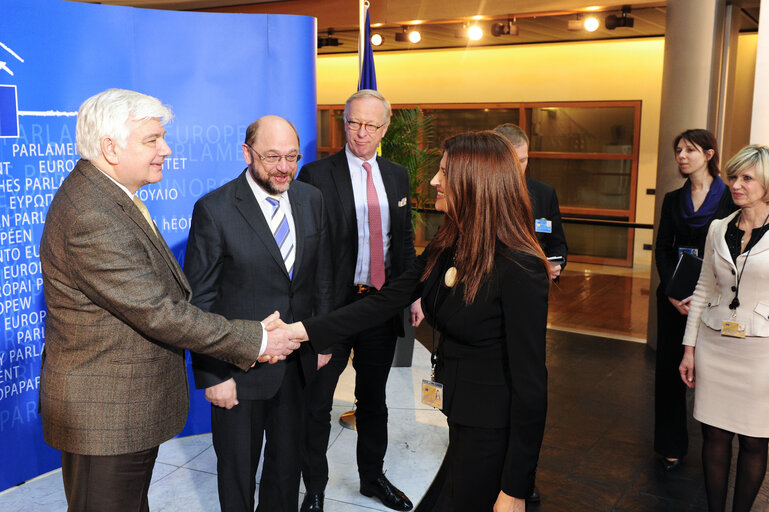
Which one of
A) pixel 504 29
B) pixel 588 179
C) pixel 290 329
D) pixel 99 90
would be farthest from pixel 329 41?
pixel 290 329

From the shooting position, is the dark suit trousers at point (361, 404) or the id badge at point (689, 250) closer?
the dark suit trousers at point (361, 404)

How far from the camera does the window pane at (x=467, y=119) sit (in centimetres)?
1195

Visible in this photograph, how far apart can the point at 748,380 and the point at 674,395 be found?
1.03m

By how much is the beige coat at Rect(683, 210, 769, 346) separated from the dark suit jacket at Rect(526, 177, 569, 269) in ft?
2.35

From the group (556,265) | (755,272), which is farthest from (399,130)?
(755,272)

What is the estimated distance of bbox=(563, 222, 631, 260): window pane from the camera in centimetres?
1115

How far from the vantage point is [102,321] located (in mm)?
1895

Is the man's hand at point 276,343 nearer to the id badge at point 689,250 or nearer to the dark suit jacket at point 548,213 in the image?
the dark suit jacket at point 548,213

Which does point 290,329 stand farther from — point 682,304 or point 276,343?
point 682,304

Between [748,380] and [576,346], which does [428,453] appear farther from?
[576,346]

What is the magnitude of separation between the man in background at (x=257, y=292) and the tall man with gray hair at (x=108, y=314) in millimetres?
365

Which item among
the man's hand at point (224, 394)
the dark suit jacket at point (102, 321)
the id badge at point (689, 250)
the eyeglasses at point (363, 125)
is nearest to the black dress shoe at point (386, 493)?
the man's hand at point (224, 394)

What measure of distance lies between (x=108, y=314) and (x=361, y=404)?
157 cm

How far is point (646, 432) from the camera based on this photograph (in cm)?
441
